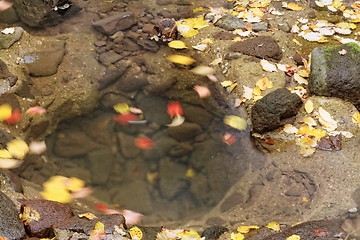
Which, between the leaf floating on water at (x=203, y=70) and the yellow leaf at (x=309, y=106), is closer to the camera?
the yellow leaf at (x=309, y=106)

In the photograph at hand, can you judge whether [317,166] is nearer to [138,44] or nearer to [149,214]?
[149,214]

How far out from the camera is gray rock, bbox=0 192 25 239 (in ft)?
8.45

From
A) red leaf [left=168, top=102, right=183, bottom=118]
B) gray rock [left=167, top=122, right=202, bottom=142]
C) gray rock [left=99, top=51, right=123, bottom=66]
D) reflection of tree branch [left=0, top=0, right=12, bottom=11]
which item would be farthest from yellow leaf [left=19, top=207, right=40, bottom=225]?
reflection of tree branch [left=0, top=0, right=12, bottom=11]

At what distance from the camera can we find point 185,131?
404 cm

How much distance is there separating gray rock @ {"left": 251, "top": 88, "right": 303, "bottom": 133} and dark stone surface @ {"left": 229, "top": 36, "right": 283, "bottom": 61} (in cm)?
95

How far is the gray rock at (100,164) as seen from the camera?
370 cm

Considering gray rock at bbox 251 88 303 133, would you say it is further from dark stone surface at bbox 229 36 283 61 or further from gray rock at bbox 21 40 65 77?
gray rock at bbox 21 40 65 77

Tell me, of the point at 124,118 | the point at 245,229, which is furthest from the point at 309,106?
the point at 124,118

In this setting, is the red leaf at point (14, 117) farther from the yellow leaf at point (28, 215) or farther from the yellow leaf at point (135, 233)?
the yellow leaf at point (135, 233)

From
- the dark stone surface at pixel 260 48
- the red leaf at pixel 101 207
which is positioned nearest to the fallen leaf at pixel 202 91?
the dark stone surface at pixel 260 48

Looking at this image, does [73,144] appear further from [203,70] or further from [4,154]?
[203,70]

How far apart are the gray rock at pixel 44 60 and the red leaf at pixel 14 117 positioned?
0.65m

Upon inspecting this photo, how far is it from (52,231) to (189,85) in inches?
94.8

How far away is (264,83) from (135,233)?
2.38 meters
